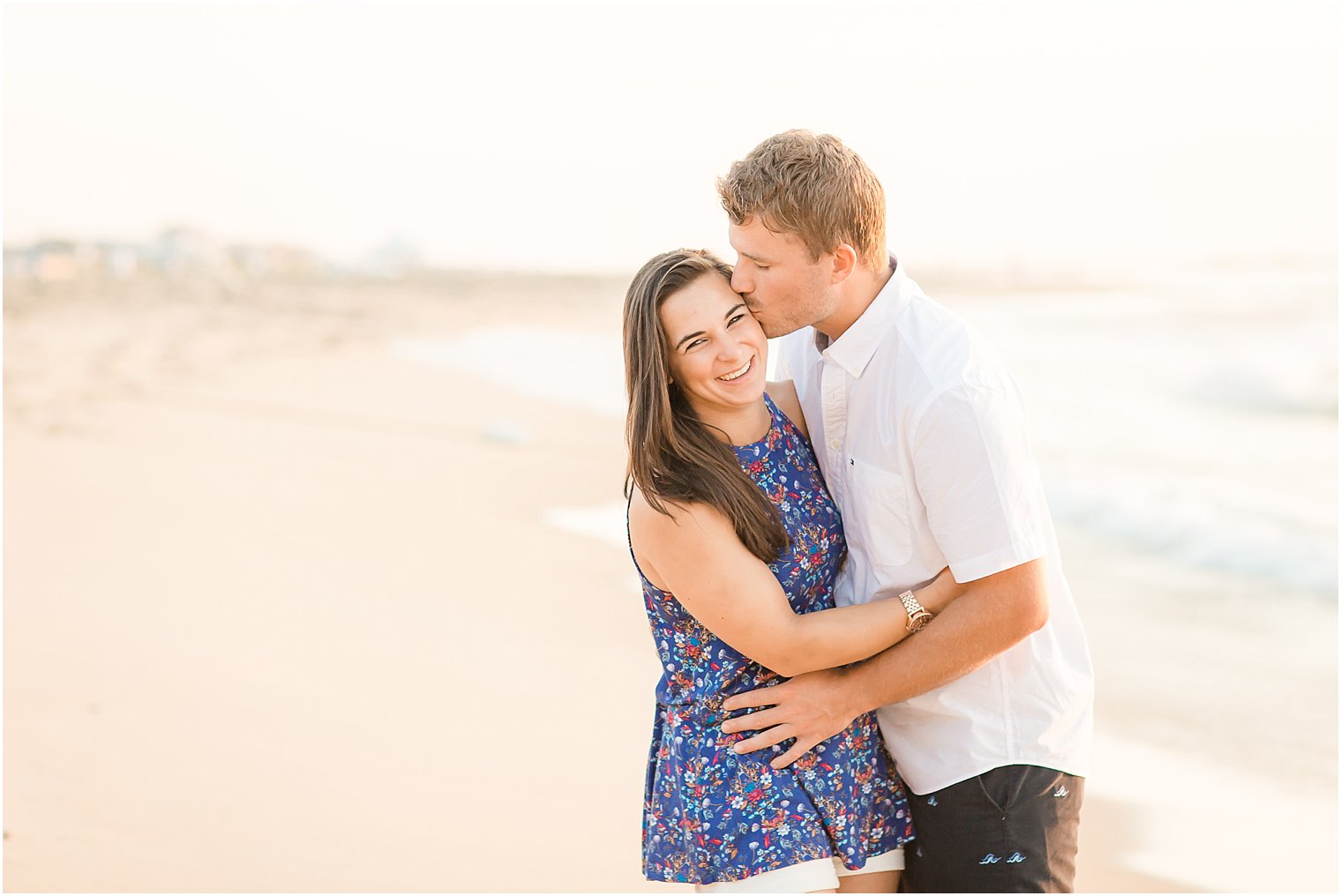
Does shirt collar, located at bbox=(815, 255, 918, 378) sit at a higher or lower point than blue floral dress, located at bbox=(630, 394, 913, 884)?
higher

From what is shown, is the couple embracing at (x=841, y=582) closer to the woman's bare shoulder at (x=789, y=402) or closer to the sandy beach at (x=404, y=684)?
the woman's bare shoulder at (x=789, y=402)

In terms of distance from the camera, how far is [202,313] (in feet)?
84.7

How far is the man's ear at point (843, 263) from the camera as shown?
2439mm

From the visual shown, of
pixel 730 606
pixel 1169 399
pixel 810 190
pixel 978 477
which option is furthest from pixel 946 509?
pixel 1169 399

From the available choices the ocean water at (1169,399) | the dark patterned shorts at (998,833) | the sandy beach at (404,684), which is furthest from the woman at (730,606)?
the ocean water at (1169,399)

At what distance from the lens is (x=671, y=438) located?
2350 mm

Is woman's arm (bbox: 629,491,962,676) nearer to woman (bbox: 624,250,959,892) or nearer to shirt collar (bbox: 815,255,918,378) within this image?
woman (bbox: 624,250,959,892)

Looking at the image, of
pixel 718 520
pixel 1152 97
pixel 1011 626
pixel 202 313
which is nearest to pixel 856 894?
pixel 1011 626

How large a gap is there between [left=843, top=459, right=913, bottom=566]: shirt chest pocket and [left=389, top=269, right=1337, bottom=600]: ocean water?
17.8 ft

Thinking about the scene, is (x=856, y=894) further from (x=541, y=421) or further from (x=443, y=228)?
(x=443, y=228)

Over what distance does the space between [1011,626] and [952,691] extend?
0.20m

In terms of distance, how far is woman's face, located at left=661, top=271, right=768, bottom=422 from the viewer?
2.39 meters

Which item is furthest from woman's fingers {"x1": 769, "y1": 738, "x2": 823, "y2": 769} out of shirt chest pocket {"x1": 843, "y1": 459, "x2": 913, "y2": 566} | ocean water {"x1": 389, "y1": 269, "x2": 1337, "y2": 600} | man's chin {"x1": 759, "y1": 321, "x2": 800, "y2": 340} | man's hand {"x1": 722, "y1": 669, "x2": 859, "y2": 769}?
ocean water {"x1": 389, "y1": 269, "x2": 1337, "y2": 600}

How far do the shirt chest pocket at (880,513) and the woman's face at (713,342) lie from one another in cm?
28
